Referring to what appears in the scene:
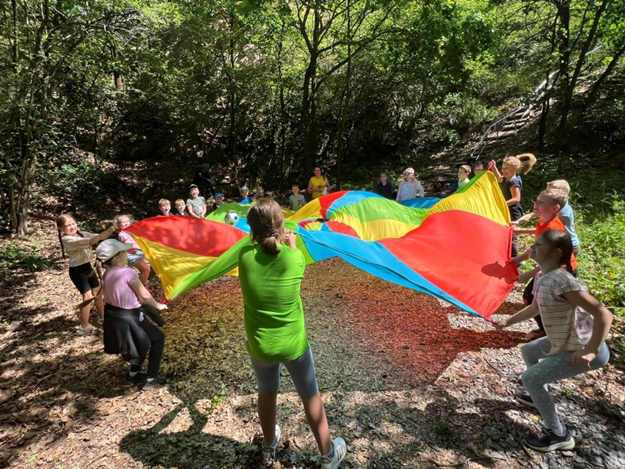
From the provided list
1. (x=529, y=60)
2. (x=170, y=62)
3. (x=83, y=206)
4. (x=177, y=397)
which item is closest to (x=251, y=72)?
(x=170, y=62)

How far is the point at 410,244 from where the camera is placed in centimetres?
337

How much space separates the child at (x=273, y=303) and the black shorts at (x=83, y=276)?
Answer: 265cm

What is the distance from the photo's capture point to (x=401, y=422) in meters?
2.38

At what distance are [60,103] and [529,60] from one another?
13.3 metres

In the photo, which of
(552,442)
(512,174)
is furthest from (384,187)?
(552,442)

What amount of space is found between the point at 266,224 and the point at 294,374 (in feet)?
2.73

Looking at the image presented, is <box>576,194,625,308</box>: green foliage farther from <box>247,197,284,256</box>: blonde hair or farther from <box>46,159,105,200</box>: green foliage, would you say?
<box>46,159,105,200</box>: green foliage

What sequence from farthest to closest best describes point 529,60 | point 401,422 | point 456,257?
1. point 529,60
2. point 456,257
3. point 401,422

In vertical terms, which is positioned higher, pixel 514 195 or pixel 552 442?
pixel 514 195

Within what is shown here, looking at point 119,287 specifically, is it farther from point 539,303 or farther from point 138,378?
point 539,303

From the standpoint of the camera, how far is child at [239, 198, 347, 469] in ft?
5.56

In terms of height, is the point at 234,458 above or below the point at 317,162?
below

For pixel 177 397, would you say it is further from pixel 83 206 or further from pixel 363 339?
pixel 83 206

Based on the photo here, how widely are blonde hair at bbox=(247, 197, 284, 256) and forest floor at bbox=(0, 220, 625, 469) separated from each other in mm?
1471
